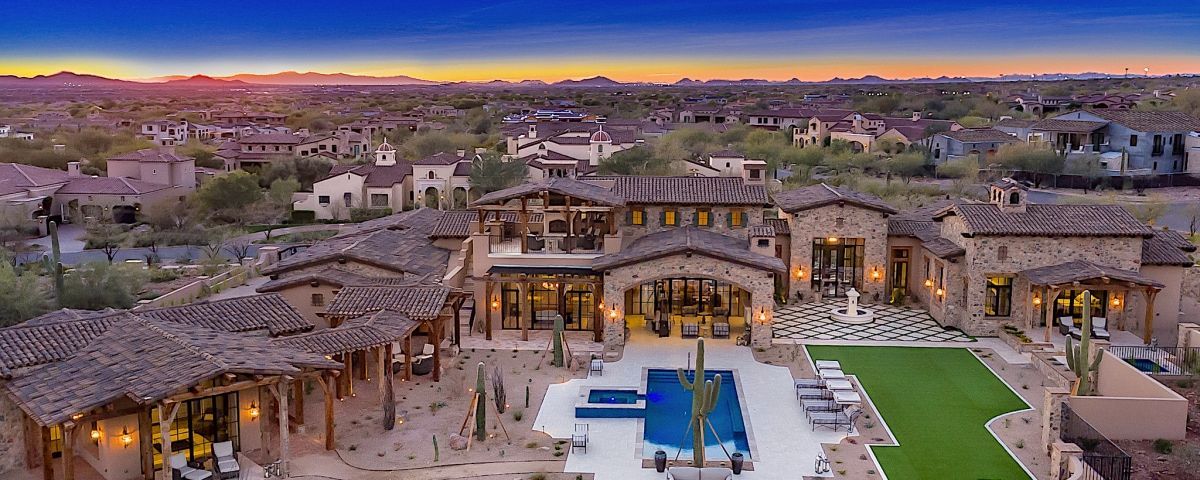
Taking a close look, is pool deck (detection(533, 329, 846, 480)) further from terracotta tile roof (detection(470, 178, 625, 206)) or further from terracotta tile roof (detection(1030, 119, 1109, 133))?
terracotta tile roof (detection(1030, 119, 1109, 133))

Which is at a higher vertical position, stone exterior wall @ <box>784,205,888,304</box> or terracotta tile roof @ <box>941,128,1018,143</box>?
terracotta tile roof @ <box>941,128,1018,143</box>

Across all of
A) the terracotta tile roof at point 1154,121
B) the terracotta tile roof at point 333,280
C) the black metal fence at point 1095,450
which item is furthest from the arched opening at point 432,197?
the terracotta tile roof at point 1154,121

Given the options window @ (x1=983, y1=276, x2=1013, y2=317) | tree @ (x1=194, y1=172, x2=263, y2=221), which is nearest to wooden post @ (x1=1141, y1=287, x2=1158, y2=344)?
window @ (x1=983, y1=276, x2=1013, y2=317)

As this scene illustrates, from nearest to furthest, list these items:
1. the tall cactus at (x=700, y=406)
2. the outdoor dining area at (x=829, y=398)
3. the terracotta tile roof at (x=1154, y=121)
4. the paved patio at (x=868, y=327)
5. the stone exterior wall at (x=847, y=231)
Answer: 1. the tall cactus at (x=700, y=406)
2. the outdoor dining area at (x=829, y=398)
3. the paved patio at (x=868, y=327)
4. the stone exterior wall at (x=847, y=231)
5. the terracotta tile roof at (x=1154, y=121)

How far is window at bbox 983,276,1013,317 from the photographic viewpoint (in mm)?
28812

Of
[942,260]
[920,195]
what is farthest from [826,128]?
[942,260]

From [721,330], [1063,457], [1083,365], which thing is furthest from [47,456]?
[1083,365]

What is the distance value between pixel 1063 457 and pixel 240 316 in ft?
58.1

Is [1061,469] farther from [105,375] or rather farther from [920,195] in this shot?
[920,195]

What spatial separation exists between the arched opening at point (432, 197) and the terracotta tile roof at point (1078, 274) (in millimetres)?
37650

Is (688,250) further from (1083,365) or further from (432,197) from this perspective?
(432,197)

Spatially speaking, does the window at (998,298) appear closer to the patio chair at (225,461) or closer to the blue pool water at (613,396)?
the blue pool water at (613,396)

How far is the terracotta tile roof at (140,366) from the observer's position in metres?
16.0

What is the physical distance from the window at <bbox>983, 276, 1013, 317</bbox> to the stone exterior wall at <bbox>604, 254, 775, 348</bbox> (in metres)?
7.17
